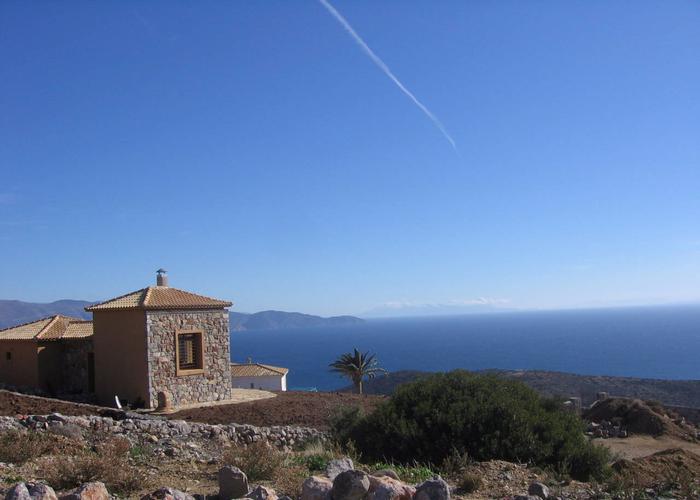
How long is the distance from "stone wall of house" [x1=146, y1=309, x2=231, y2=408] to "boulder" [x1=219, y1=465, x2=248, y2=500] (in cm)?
1494

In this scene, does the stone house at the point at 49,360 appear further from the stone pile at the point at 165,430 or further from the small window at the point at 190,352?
the stone pile at the point at 165,430

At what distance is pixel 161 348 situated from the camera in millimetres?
20750

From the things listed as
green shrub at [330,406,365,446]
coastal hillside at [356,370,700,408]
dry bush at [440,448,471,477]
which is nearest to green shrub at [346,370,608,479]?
green shrub at [330,406,365,446]

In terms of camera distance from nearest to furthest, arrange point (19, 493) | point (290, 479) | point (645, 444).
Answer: point (19, 493), point (290, 479), point (645, 444)

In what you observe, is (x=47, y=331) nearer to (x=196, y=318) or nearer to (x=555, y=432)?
(x=196, y=318)

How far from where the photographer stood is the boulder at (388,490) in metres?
5.57

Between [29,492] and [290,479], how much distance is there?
280 cm

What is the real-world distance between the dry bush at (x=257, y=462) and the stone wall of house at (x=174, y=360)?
44.2ft

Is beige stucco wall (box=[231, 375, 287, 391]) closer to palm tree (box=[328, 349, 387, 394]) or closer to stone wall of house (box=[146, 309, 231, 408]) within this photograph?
palm tree (box=[328, 349, 387, 394])

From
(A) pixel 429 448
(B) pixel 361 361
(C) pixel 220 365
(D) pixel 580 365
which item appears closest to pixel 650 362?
(D) pixel 580 365

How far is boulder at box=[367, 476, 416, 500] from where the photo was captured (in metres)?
5.57

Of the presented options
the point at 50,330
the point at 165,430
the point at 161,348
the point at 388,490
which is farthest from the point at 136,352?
the point at 388,490

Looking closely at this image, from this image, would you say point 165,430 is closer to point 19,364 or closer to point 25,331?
point 19,364

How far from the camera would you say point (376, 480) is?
19.2 ft
